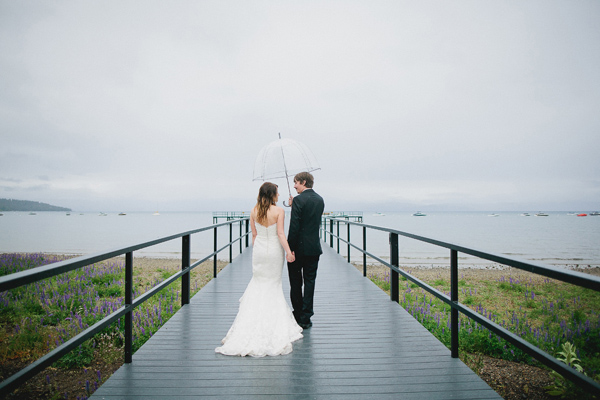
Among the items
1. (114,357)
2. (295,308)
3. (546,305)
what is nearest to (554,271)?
(295,308)

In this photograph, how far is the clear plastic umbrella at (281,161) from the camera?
16.3 ft

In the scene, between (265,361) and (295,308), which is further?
(295,308)

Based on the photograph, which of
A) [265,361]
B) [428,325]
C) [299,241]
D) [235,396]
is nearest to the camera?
[235,396]

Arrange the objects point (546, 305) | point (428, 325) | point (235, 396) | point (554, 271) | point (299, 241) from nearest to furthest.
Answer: point (554, 271)
point (235, 396)
point (299, 241)
point (428, 325)
point (546, 305)

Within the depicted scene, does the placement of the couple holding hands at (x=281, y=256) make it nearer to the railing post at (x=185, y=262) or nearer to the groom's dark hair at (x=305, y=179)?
the groom's dark hair at (x=305, y=179)

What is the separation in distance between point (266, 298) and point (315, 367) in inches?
42.3

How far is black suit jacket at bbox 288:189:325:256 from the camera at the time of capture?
3.85m

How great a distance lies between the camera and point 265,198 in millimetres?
3785

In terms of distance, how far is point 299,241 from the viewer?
155 inches

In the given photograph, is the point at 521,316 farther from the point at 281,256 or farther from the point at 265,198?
the point at 265,198

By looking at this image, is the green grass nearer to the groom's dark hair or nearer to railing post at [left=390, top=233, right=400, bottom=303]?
railing post at [left=390, top=233, right=400, bottom=303]

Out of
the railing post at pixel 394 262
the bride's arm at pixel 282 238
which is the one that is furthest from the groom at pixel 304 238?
the railing post at pixel 394 262

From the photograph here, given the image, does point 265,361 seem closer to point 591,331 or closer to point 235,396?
point 235,396

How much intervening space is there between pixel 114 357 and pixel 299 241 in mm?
2724
